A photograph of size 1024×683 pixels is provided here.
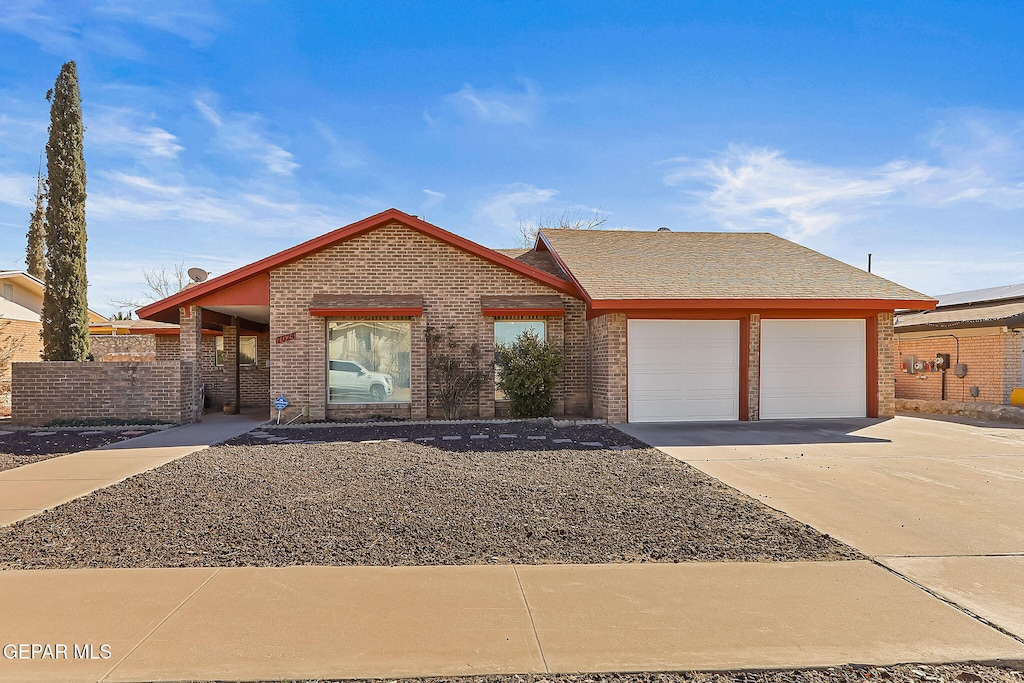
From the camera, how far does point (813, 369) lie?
13.6 metres

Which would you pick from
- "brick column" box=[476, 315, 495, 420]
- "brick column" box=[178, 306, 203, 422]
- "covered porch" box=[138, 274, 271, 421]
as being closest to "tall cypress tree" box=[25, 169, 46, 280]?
"covered porch" box=[138, 274, 271, 421]

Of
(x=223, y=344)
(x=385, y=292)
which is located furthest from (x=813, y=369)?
(x=223, y=344)

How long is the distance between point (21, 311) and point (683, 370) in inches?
898

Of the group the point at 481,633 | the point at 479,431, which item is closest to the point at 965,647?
the point at 481,633

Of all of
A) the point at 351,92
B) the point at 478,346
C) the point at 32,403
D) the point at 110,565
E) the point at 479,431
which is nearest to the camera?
the point at 110,565

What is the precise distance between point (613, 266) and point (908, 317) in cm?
1095

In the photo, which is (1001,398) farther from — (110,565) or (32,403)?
(32,403)

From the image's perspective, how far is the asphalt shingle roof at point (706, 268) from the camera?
1253cm

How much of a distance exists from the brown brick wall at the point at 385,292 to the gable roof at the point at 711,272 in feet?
6.64

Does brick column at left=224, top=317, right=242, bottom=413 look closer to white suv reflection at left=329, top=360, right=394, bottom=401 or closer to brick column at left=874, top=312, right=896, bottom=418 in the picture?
white suv reflection at left=329, top=360, right=394, bottom=401

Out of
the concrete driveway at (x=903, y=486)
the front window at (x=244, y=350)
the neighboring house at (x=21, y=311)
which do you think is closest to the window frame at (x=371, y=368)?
the concrete driveway at (x=903, y=486)

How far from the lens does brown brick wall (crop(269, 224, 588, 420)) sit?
13398 mm

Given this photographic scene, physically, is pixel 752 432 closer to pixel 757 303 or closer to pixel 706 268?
pixel 757 303

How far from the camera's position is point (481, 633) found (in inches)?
138
